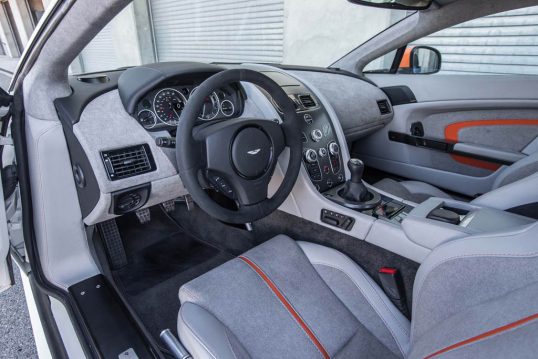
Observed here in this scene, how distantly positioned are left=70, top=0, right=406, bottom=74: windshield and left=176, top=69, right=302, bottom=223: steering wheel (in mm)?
1216

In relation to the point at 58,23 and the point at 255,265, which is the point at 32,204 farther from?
the point at 255,265

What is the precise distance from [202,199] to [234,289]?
0.33 meters

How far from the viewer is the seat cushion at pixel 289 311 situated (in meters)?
0.96

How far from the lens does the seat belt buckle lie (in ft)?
3.84

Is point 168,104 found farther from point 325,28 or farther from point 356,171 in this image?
point 325,28

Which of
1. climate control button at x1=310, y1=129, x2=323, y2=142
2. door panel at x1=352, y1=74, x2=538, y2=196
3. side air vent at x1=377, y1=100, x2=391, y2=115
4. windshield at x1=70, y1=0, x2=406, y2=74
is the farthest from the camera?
windshield at x1=70, y1=0, x2=406, y2=74

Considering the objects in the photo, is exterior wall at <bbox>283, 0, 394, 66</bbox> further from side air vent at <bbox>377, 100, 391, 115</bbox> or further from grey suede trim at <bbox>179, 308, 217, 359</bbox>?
grey suede trim at <bbox>179, 308, 217, 359</bbox>

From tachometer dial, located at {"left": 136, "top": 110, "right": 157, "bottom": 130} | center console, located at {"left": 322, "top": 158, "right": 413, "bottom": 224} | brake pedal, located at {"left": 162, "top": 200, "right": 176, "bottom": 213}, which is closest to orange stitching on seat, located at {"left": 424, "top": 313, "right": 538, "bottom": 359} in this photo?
center console, located at {"left": 322, "top": 158, "right": 413, "bottom": 224}

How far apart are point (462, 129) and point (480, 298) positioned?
5.54 feet

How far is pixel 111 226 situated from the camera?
180 cm

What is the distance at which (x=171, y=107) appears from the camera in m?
1.26

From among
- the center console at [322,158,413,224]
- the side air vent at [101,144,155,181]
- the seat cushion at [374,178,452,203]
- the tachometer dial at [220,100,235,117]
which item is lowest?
the seat cushion at [374,178,452,203]

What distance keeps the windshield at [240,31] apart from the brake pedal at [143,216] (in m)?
0.89

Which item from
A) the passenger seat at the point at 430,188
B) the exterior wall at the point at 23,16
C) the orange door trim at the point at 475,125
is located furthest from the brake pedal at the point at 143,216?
the exterior wall at the point at 23,16
